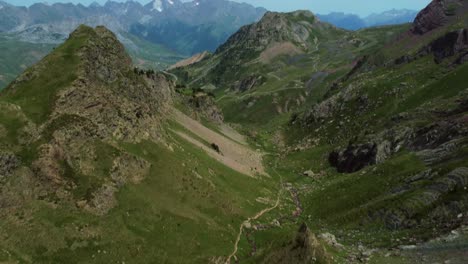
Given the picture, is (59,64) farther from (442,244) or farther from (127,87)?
(442,244)

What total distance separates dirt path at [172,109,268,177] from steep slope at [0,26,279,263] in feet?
38.5

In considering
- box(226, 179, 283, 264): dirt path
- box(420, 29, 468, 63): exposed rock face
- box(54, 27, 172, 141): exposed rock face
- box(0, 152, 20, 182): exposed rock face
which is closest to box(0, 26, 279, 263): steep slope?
box(0, 152, 20, 182): exposed rock face

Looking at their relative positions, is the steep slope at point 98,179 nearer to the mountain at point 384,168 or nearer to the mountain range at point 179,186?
the mountain range at point 179,186

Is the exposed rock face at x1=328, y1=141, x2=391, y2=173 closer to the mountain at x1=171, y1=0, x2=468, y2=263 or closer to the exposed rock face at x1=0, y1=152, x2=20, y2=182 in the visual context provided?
the mountain at x1=171, y1=0, x2=468, y2=263

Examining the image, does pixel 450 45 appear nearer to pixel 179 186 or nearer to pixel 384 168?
pixel 384 168

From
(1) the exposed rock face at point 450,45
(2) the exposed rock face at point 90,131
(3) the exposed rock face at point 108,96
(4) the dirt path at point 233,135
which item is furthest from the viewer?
(4) the dirt path at point 233,135

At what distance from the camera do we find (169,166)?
72.2m

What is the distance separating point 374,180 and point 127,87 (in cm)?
4705

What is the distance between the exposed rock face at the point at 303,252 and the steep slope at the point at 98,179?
13.3 meters

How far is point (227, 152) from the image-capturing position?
114312 millimetres

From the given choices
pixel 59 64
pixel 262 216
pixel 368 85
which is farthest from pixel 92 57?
pixel 368 85

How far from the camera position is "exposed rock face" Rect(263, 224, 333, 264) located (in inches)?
1684

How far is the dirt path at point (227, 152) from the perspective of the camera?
330 feet

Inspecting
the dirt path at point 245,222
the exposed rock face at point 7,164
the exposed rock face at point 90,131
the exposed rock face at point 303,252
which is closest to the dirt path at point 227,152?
the dirt path at point 245,222
